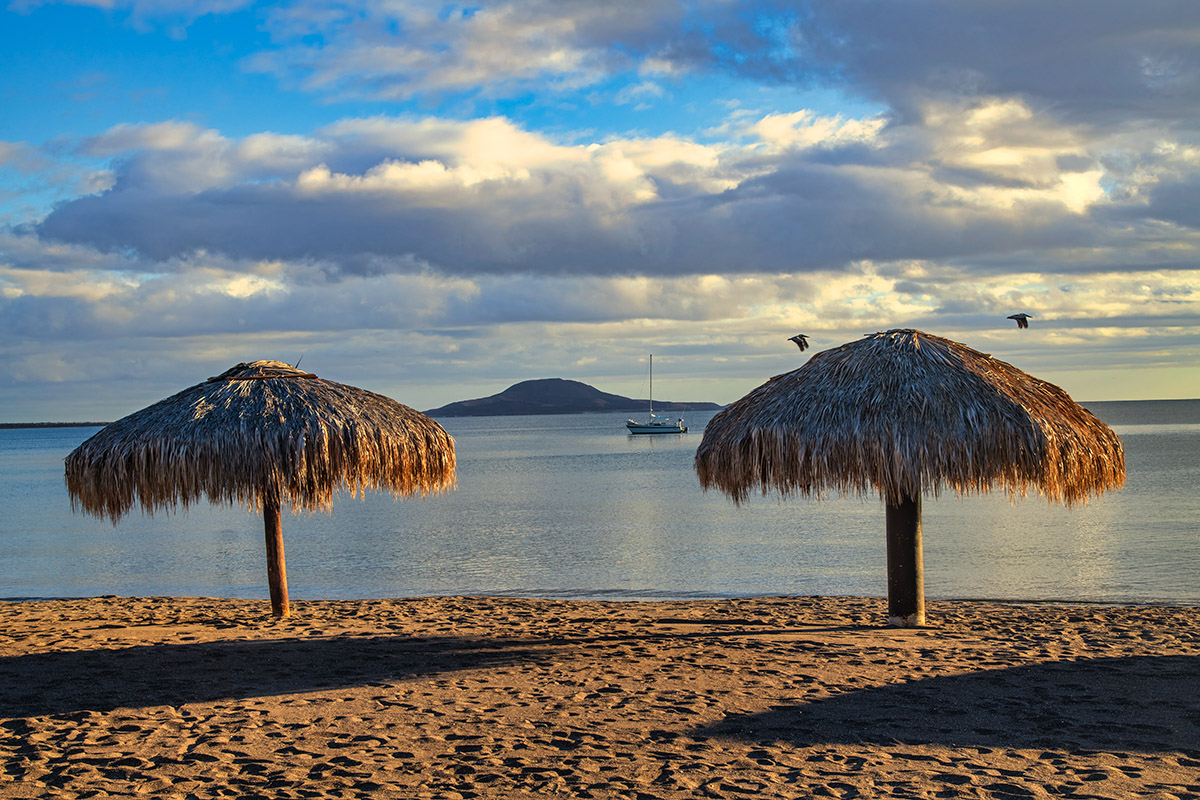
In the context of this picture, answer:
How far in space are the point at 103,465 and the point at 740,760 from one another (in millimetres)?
6331

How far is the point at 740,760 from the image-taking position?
5137mm

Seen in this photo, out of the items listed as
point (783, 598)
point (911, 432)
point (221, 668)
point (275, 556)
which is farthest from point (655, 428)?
point (221, 668)

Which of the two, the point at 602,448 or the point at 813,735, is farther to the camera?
the point at 602,448

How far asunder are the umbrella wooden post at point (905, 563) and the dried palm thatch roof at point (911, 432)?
29 cm

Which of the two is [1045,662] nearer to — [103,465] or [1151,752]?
[1151,752]

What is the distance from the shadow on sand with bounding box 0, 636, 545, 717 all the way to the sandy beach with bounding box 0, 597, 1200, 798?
0.10 ft

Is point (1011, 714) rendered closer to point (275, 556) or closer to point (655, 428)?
point (275, 556)

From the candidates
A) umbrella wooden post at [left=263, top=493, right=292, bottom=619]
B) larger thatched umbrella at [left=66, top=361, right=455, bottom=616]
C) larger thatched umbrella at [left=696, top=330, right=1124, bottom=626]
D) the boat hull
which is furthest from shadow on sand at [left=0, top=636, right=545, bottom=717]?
the boat hull

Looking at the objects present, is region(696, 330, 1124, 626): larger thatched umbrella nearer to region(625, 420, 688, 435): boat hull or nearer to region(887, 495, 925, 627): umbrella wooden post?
region(887, 495, 925, 627): umbrella wooden post

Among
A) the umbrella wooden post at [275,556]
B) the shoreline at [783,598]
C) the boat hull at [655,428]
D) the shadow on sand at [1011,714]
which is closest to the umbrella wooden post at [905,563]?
the shadow on sand at [1011,714]

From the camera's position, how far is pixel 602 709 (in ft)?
20.1

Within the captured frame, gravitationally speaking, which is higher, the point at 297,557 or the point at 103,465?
the point at 103,465

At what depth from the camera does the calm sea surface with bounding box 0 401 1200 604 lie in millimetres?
14969

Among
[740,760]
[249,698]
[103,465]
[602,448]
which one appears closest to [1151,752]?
[740,760]
